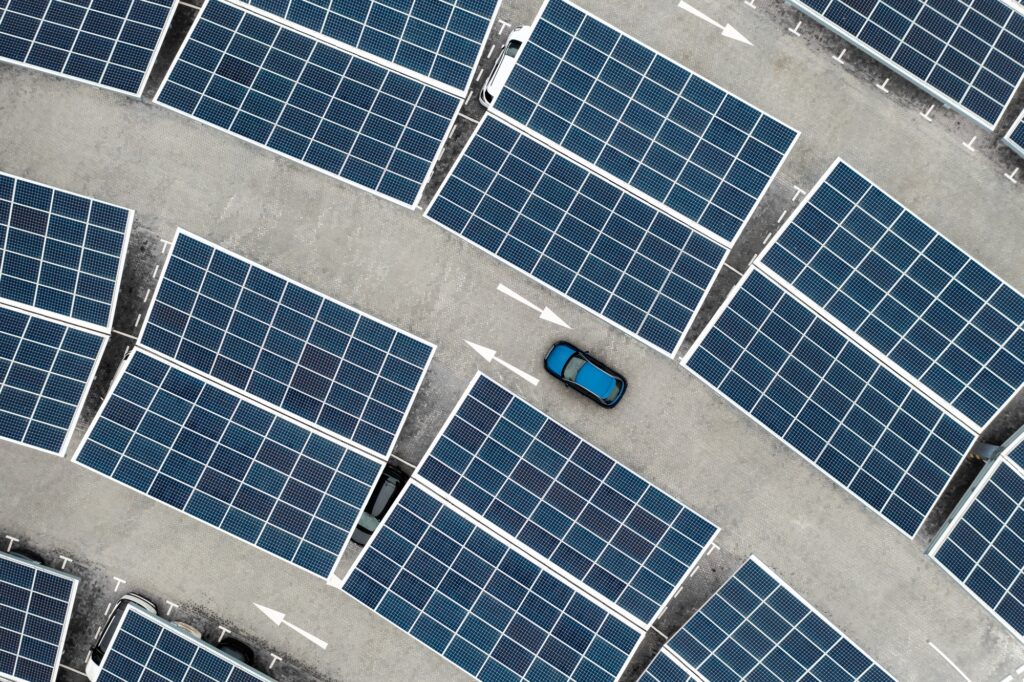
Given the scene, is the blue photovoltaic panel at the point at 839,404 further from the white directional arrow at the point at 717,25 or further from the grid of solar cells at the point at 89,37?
the grid of solar cells at the point at 89,37

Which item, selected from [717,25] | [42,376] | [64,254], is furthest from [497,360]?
[42,376]

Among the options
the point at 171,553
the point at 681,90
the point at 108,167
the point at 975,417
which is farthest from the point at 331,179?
the point at 975,417

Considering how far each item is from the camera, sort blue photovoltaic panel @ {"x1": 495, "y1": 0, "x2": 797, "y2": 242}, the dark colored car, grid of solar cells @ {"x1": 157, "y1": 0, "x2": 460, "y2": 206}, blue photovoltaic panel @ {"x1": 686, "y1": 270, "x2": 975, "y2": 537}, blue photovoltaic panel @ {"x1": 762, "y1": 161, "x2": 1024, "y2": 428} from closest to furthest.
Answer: blue photovoltaic panel @ {"x1": 762, "y1": 161, "x2": 1024, "y2": 428} < blue photovoltaic panel @ {"x1": 686, "y1": 270, "x2": 975, "y2": 537} < blue photovoltaic panel @ {"x1": 495, "y1": 0, "x2": 797, "y2": 242} < grid of solar cells @ {"x1": 157, "y1": 0, "x2": 460, "y2": 206} < the dark colored car

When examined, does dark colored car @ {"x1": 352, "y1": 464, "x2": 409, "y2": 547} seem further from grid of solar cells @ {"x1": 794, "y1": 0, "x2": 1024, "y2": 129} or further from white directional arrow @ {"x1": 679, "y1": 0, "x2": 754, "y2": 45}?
grid of solar cells @ {"x1": 794, "y1": 0, "x2": 1024, "y2": 129}

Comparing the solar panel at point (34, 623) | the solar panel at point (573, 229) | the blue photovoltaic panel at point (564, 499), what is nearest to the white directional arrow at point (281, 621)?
the solar panel at point (34, 623)

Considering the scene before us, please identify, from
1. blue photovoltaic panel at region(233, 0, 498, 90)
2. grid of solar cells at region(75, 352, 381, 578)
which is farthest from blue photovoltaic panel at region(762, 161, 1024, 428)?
grid of solar cells at region(75, 352, 381, 578)

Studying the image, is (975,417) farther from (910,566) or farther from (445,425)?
(445,425)

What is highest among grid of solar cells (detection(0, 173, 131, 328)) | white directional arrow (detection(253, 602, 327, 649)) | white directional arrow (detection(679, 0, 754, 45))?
white directional arrow (detection(679, 0, 754, 45))
